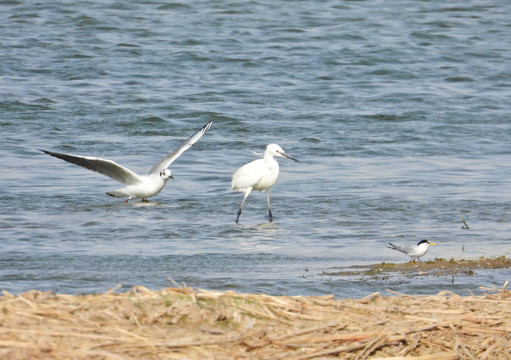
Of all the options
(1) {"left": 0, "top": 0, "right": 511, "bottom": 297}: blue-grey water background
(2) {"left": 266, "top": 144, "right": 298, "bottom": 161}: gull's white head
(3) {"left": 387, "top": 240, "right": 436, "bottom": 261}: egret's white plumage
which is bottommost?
(1) {"left": 0, "top": 0, "right": 511, "bottom": 297}: blue-grey water background

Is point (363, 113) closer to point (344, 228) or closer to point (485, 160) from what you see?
point (485, 160)

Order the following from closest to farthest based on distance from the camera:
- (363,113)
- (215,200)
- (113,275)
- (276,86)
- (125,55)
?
(113,275), (215,200), (363,113), (276,86), (125,55)

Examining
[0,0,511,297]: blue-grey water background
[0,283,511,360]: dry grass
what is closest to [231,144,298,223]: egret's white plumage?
[0,0,511,297]: blue-grey water background

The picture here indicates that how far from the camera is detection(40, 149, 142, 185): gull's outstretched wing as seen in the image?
11648 mm

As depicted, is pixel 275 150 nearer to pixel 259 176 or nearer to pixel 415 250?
pixel 259 176

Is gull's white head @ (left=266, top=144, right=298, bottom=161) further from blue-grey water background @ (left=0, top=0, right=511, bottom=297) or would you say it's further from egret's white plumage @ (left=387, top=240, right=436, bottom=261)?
egret's white plumage @ (left=387, top=240, right=436, bottom=261)

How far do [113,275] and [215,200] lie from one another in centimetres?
456

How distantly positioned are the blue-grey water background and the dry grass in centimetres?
222

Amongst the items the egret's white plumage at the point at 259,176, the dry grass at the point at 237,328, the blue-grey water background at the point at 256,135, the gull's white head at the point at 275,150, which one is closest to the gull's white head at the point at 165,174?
the blue-grey water background at the point at 256,135

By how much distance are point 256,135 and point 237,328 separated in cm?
1223

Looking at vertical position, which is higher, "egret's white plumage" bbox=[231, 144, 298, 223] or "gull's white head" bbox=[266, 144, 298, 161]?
"gull's white head" bbox=[266, 144, 298, 161]

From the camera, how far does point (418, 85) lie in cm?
2120

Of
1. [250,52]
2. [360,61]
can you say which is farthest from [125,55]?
[360,61]

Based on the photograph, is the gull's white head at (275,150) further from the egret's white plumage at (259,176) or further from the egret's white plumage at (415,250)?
the egret's white plumage at (415,250)
